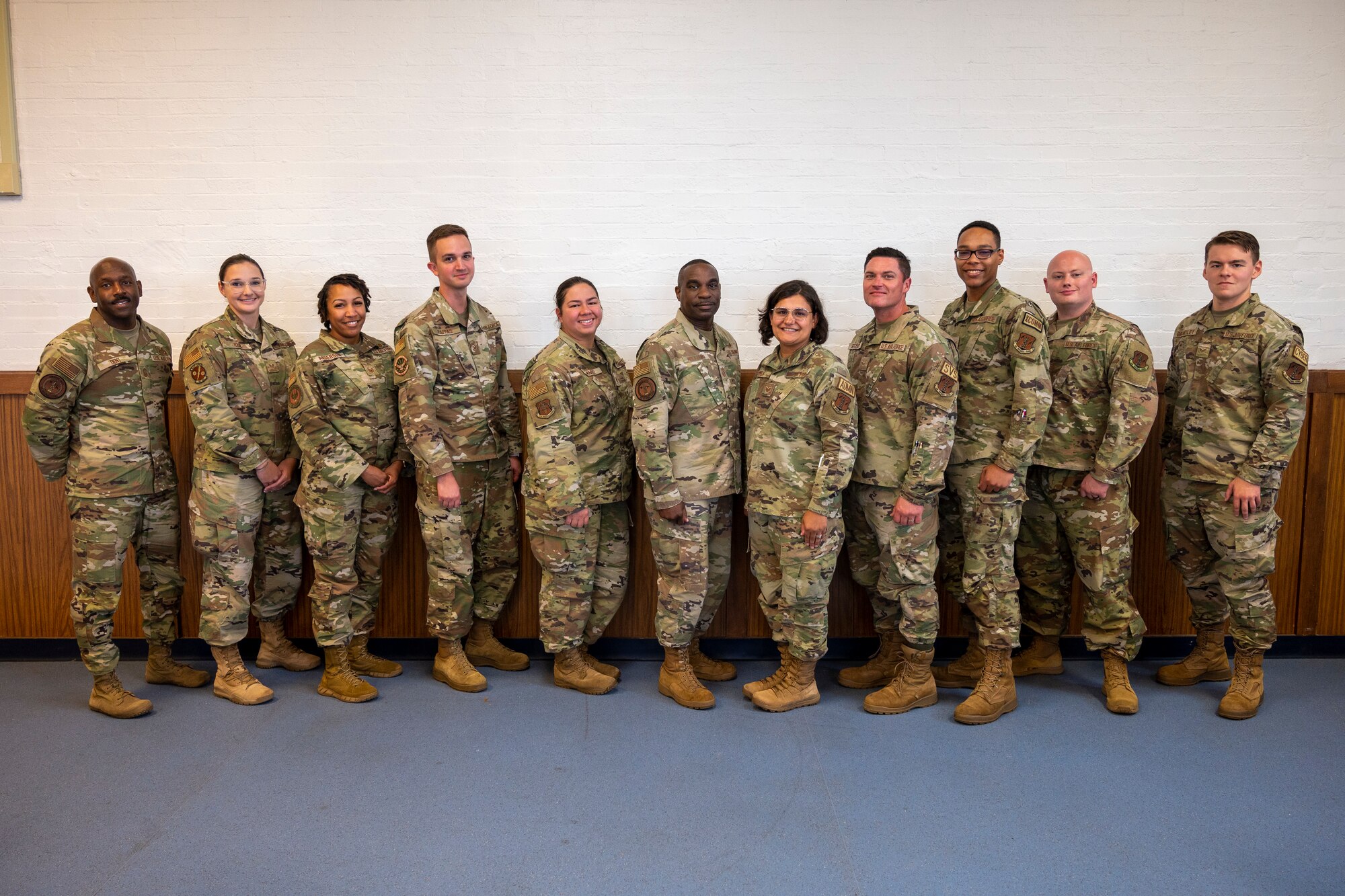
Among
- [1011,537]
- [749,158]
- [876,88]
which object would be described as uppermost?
[876,88]

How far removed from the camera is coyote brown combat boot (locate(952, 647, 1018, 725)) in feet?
11.0

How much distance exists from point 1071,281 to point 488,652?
9.62 ft

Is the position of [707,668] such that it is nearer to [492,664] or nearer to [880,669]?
[880,669]

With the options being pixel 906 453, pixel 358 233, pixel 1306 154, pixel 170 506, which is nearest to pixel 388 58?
pixel 358 233

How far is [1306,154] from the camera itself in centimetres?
405

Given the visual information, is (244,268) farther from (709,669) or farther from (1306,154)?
(1306,154)

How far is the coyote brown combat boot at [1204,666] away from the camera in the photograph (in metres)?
3.70

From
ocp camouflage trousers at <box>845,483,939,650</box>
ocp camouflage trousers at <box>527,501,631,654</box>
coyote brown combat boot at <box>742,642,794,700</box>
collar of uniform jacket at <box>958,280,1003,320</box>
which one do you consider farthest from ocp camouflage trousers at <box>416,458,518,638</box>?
collar of uniform jacket at <box>958,280,1003,320</box>

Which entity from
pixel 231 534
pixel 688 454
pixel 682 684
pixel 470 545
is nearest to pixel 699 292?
pixel 688 454

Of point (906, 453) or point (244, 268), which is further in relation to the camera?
point (244, 268)

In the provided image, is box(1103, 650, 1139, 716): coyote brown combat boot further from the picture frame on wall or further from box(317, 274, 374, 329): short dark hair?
the picture frame on wall

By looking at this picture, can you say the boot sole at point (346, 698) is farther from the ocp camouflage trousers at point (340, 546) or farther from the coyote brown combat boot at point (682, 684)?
the coyote brown combat boot at point (682, 684)

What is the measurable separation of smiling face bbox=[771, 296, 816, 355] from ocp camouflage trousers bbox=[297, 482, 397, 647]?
184 centimetres

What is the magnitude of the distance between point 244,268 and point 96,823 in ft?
6.98
